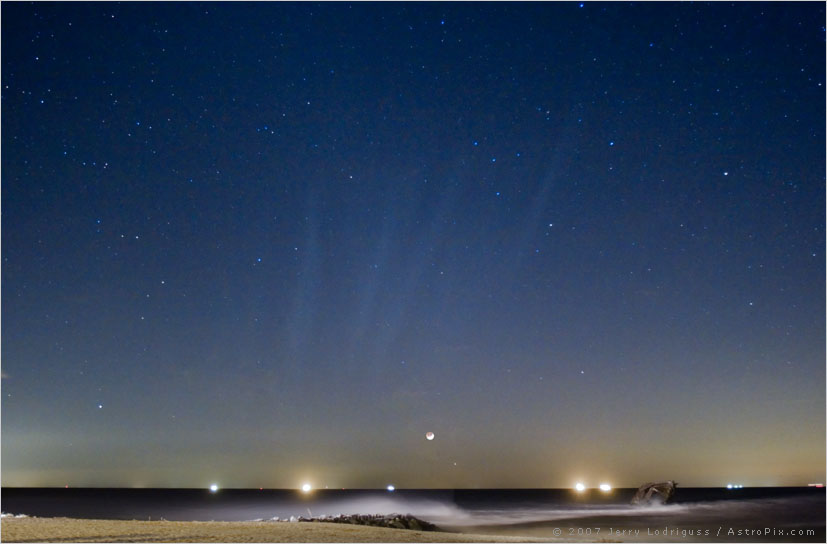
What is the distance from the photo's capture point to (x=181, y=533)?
652 inches

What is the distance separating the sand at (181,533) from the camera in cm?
1503

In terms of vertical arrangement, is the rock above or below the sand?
below

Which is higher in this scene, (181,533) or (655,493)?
(181,533)

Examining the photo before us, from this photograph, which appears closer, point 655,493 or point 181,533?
point 181,533

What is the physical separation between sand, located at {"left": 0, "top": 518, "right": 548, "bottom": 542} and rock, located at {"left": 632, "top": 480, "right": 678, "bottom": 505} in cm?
4155

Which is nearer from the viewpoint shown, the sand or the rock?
the sand

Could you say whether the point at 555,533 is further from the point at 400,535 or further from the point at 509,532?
the point at 400,535

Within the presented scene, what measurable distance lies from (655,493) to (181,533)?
5584cm

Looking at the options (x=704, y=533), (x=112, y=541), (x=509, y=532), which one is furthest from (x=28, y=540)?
(x=704, y=533)

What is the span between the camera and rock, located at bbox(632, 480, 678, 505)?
5462 cm

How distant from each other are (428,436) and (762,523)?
29922mm

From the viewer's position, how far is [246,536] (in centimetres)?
1641

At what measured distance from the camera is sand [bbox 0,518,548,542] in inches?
592

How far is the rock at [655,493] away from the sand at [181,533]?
4155 centimetres
